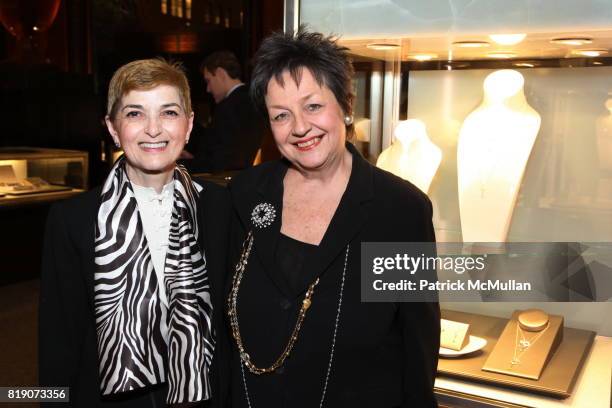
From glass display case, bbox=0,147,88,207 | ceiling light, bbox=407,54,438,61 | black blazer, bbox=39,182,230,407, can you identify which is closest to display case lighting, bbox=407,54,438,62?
ceiling light, bbox=407,54,438,61

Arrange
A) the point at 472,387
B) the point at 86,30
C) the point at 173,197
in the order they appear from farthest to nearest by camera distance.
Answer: the point at 86,30 < the point at 472,387 < the point at 173,197

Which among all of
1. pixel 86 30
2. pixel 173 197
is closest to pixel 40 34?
pixel 86 30

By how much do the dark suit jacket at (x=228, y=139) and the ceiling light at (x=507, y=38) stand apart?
8.01 feet

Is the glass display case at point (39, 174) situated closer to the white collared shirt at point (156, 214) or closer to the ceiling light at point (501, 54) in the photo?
the white collared shirt at point (156, 214)

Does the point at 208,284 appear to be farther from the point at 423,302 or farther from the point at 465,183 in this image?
the point at 465,183

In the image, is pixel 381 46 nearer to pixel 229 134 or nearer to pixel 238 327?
pixel 238 327

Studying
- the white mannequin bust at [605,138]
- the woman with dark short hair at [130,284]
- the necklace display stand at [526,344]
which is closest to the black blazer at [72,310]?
the woman with dark short hair at [130,284]

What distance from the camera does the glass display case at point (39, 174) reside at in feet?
16.2

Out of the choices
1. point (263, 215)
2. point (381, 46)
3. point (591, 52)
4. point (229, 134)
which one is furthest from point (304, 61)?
point (229, 134)

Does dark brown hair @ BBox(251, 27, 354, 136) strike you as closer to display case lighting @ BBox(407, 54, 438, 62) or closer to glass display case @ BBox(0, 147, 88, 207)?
display case lighting @ BBox(407, 54, 438, 62)

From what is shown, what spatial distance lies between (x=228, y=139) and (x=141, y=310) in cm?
264

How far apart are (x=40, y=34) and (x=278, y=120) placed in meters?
4.97

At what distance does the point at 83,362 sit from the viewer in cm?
163

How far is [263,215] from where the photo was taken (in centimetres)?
163
